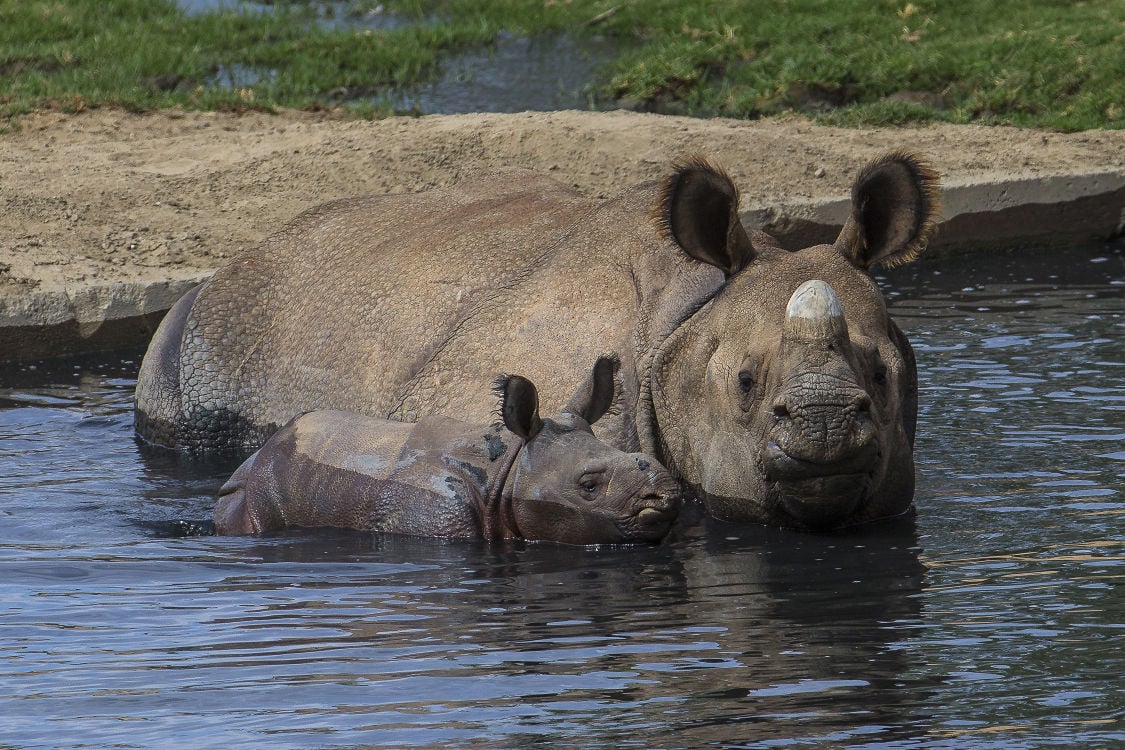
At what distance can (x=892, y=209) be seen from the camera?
6996 millimetres

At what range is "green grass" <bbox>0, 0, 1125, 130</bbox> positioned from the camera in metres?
15.3

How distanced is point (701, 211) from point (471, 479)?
4.21ft

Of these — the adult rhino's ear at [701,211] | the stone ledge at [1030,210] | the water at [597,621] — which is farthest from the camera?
the stone ledge at [1030,210]

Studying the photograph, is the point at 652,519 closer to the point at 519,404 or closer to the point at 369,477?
the point at 519,404

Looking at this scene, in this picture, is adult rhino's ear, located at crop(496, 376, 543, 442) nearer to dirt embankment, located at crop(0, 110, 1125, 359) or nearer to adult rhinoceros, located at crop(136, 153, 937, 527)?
adult rhinoceros, located at crop(136, 153, 937, 527)

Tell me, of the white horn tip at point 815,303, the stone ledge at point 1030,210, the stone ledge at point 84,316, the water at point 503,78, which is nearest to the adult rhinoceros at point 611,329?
the white horn tip at point 815,303

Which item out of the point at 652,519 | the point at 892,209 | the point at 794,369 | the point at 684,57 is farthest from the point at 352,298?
the point at 684,57

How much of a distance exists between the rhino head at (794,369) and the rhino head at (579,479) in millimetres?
→ 296

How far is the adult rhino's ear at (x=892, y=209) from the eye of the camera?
6934mm

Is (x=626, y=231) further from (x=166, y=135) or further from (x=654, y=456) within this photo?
(x=166, y=135)

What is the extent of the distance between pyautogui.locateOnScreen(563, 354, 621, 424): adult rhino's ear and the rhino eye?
535 mm

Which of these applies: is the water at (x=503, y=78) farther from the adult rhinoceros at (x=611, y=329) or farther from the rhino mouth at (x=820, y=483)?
the rhino mouth at (x=820, y=483)

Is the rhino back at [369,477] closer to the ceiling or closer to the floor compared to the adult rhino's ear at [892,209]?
closer to the floor

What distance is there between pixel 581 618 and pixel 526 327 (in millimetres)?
1918
